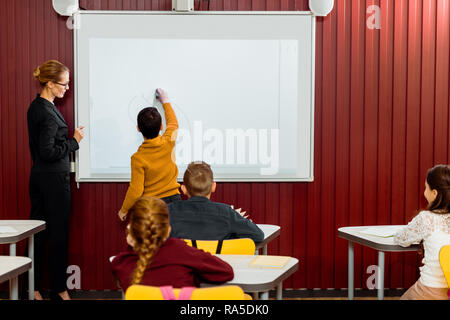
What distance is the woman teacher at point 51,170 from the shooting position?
11.1 ft

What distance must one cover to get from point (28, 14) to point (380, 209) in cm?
312

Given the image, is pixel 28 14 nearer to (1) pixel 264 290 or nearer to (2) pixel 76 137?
(2) pixel 76 137

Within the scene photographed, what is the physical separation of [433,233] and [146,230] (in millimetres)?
1527

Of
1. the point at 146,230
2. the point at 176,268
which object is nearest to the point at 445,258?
the point at 176,268

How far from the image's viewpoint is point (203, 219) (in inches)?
92.3

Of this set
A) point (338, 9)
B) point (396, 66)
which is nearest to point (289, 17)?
point (338, 9)

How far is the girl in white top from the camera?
249 centimetres

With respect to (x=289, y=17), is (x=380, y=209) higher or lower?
lower

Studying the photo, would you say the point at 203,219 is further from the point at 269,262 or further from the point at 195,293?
the point at 195,293

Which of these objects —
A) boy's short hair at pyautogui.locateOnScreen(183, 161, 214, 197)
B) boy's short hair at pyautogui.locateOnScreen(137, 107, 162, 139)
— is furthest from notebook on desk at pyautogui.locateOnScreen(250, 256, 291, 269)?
boy's short hair at pyautogui.locateOnScreen(137, 107, 162, 139)

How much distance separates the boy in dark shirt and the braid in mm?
442

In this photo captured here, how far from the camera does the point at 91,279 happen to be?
12.7 feet

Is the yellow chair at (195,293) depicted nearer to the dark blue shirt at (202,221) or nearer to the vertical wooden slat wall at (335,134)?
the dark blue shirt at (202,221)

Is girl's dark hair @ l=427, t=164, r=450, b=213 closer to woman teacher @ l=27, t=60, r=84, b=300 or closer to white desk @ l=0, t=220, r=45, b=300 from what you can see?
white desk @ l=0, t=220, r=45, b=300
